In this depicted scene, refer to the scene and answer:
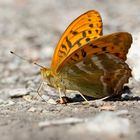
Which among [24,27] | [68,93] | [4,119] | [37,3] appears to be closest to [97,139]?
[4,119]

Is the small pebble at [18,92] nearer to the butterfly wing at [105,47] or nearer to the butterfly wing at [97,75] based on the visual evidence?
the butterfly wing at [97,75]

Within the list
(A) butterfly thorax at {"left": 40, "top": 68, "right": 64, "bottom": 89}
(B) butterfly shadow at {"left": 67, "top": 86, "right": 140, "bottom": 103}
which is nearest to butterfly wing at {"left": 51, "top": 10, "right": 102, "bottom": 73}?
(A) butterfly thorax at {"left": 40, "top": 68, "right": 64, "bottom": 89}

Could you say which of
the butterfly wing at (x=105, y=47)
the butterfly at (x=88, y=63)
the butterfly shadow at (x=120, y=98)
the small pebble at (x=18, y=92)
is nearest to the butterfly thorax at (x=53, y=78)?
the butterfly at (x=88, y=63)

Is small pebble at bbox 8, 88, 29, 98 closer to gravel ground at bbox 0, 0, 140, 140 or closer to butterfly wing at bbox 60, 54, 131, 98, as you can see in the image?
gravel ground at bbox 0, 0, 140, 140

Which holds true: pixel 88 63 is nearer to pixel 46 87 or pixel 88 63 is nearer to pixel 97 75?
pixel 97 75

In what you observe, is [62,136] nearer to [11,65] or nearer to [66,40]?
[66,40]

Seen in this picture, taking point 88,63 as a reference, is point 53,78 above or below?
below

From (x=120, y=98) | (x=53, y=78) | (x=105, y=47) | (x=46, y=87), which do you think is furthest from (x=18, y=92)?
(x=105, y=47)
